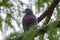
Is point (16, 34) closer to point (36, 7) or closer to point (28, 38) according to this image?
point (28, 38)

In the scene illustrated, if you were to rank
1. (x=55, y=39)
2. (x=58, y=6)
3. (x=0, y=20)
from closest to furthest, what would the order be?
(x=55, y=39), (x=58, y=6), (x=0, y=20)

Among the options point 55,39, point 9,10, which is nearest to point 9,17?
point 9,10

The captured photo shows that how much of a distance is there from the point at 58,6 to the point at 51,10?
0.30 feet

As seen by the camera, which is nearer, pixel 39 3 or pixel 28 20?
pixel 39 3

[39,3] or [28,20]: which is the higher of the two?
[28,20]

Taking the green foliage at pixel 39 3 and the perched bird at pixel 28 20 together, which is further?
the perched bird at pixel 28 20

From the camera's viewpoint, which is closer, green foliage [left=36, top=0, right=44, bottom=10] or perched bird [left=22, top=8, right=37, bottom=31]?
green foliage [left=36, top=0, right=44, bottom=10]

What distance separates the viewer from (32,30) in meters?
0.42

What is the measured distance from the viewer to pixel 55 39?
370 mm

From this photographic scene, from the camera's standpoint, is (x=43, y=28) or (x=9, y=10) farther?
(x=9, y=10)

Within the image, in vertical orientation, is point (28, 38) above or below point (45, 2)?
below

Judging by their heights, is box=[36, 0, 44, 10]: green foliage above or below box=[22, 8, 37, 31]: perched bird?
below

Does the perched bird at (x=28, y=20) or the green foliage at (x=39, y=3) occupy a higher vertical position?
the perched bird at (x=28, y=20)

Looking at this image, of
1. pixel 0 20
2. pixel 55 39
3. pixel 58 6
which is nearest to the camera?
pixel 55 39
